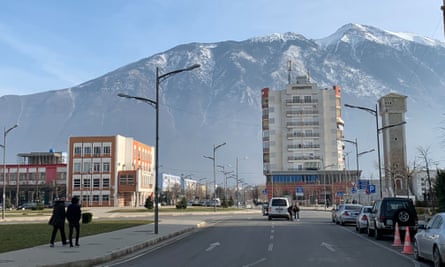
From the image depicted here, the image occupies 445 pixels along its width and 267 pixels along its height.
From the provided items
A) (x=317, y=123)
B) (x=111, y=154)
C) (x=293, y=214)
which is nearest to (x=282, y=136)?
(x=317, y=123)

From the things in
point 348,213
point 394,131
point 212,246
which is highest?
point 394,131

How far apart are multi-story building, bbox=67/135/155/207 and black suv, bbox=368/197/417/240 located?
89.2 m

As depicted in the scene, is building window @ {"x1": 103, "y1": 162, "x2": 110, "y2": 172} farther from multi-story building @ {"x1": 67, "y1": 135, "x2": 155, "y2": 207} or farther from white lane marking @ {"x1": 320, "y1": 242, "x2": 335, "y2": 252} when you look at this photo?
white lane marking @ {"x1": 320, "y1": 242, "x2": 335, "y2": 252}

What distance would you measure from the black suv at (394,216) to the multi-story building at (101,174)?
89.2 metres

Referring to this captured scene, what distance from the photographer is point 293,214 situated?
48094 mm

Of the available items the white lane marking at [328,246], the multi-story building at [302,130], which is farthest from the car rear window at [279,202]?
the multi-story building at [302,130]

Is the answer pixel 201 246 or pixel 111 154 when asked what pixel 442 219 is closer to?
pixel 201 246

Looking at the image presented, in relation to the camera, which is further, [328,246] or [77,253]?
[328,246]

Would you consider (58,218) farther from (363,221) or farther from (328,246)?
(363,221)

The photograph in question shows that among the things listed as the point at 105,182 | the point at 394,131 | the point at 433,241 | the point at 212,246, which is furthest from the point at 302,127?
the point at 433,241

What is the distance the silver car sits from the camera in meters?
12.9

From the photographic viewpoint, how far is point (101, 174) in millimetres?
110062

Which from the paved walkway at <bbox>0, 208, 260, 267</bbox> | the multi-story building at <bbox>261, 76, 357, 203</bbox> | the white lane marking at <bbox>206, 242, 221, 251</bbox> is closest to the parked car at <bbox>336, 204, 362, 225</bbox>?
the white lane marking at <bbox>206, 242, 221, 251</bbox>

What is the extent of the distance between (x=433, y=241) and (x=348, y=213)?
83.2 ft
